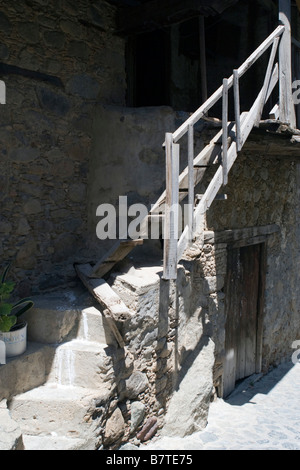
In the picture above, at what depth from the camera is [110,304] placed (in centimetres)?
420

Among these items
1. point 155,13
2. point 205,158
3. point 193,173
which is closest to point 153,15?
point 155,13

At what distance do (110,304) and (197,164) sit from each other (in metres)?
1.68

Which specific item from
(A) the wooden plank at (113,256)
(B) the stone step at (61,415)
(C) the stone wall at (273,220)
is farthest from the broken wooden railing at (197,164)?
(B) the stone step at (61,415)

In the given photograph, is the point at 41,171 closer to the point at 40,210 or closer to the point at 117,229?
the point at 40,210

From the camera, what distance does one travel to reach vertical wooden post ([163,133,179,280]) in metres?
4.11

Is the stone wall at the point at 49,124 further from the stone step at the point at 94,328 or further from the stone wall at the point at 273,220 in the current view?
the stone wall at the point at 273,220

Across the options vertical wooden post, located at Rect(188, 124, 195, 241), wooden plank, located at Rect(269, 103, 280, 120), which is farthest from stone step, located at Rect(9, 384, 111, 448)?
wooden plank, located at Rect(269, 103, 280, 120)

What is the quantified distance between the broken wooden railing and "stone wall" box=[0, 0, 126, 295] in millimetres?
1528

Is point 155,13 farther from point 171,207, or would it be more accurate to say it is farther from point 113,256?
point 113,256

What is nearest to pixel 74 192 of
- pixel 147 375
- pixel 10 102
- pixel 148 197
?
pixel 148 197

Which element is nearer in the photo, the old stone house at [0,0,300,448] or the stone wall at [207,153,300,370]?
the old stone house at [0,0,300,448]

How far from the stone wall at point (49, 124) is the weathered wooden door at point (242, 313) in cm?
215

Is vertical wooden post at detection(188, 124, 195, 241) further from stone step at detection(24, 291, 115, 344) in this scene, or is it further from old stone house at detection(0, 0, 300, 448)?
stone step at detection(24, 291, 115, 344)

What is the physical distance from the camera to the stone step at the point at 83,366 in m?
4.09
